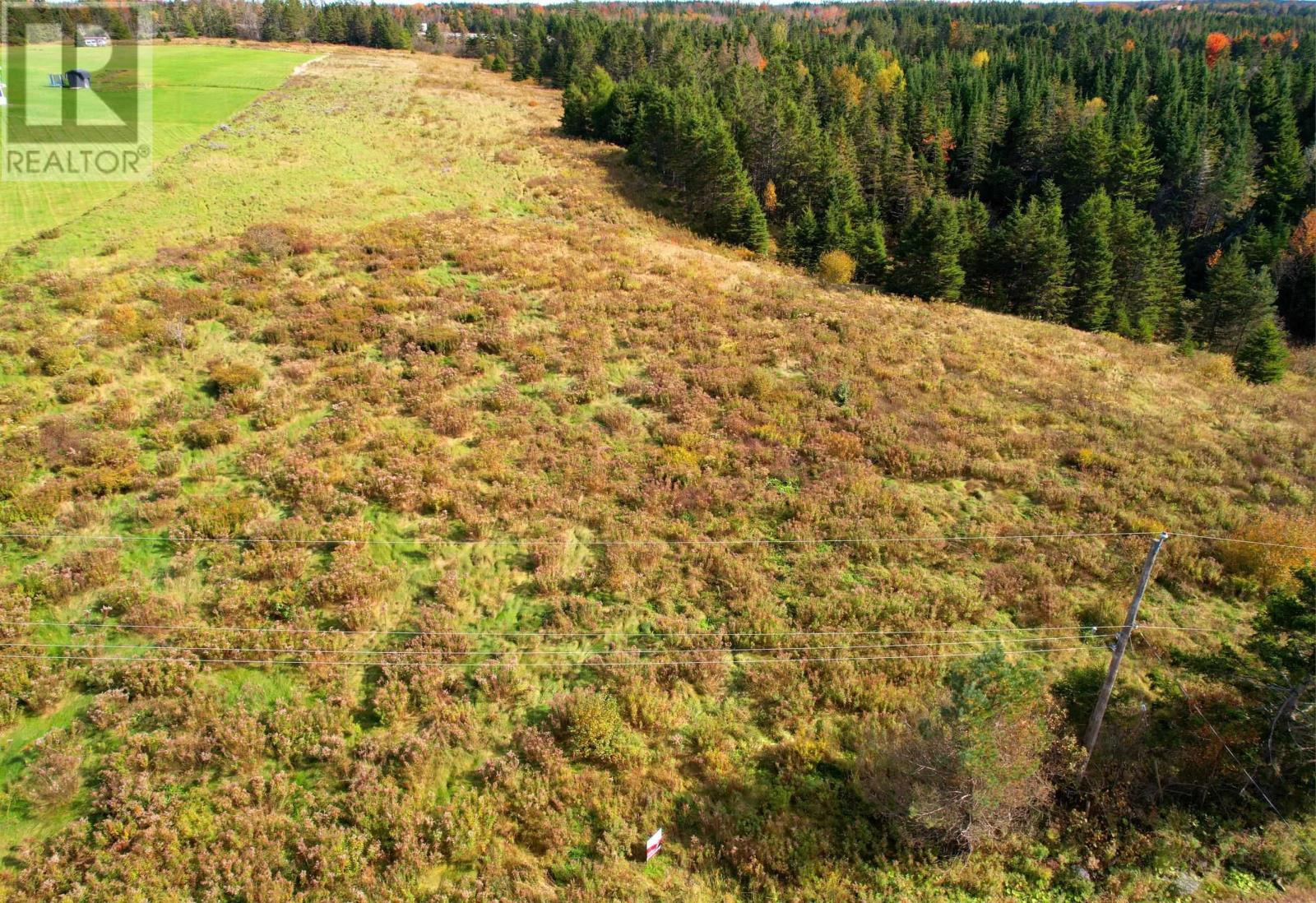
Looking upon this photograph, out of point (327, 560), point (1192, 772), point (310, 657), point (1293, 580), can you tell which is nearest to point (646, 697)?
point (310, 657)

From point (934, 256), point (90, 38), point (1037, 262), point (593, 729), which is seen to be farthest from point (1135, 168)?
point (90, 38)

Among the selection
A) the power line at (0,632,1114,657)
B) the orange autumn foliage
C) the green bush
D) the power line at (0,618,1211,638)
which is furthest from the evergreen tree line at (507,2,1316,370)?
the green bush

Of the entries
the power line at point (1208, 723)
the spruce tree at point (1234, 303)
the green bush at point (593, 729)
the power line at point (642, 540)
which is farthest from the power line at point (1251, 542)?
the spruce tree at point (1234, 303)

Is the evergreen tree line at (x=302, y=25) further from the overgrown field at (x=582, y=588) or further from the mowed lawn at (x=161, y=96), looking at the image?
the overgrown field at (x=582, y=588)

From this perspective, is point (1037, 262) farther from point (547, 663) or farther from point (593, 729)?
point (593, 729)

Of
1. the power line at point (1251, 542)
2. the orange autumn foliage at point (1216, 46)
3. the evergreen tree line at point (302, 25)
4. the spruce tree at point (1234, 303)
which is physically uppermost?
the orange autumn foliage at point (1216, 46)

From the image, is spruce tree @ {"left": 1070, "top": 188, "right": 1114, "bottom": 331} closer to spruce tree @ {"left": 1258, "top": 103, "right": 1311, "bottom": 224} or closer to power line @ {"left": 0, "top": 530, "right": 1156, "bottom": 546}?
spruce tree @ {"left": 1258, "top": 103, "right": 1311, "bottom": 224}
